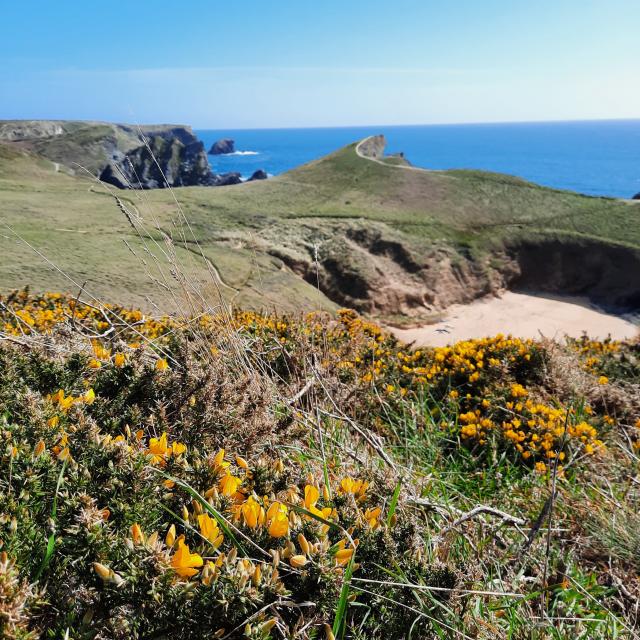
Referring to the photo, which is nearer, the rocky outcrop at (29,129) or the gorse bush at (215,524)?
the gorse bush at (215,524)

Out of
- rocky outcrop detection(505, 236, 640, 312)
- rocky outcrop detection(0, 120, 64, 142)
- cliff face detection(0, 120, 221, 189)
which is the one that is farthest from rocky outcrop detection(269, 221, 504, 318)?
rocky outcrop detection(0, 120, 64, 142)

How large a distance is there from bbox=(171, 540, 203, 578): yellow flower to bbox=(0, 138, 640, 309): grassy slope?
38.3 ft

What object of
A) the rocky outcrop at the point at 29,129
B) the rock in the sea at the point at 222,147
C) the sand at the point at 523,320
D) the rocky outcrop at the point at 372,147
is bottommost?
the sand at the point at 523,320

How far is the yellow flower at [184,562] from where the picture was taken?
1.10 meters

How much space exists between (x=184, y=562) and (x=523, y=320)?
77.3ft

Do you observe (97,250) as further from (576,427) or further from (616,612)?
(616,612)

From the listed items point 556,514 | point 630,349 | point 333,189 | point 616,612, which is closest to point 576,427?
point 556,514

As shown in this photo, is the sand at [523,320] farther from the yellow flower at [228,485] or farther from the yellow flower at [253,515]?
the yellow flower at [253,515]

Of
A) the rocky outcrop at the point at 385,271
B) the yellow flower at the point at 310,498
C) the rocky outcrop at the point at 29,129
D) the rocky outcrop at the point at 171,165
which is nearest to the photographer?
the yellow flower at the point at 310,498

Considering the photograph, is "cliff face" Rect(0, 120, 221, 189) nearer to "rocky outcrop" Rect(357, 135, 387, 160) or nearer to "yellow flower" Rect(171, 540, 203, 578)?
"rocky outcrop" Rect(357, 135, 387, 160)

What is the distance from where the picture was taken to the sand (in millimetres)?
20453

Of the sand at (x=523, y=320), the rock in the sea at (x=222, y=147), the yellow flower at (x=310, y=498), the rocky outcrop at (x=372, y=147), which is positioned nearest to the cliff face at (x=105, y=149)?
the rocky outcrop at (x=372, y=147)

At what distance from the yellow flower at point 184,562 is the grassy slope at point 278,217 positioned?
11.7 m

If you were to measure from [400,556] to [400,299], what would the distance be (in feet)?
71.7
